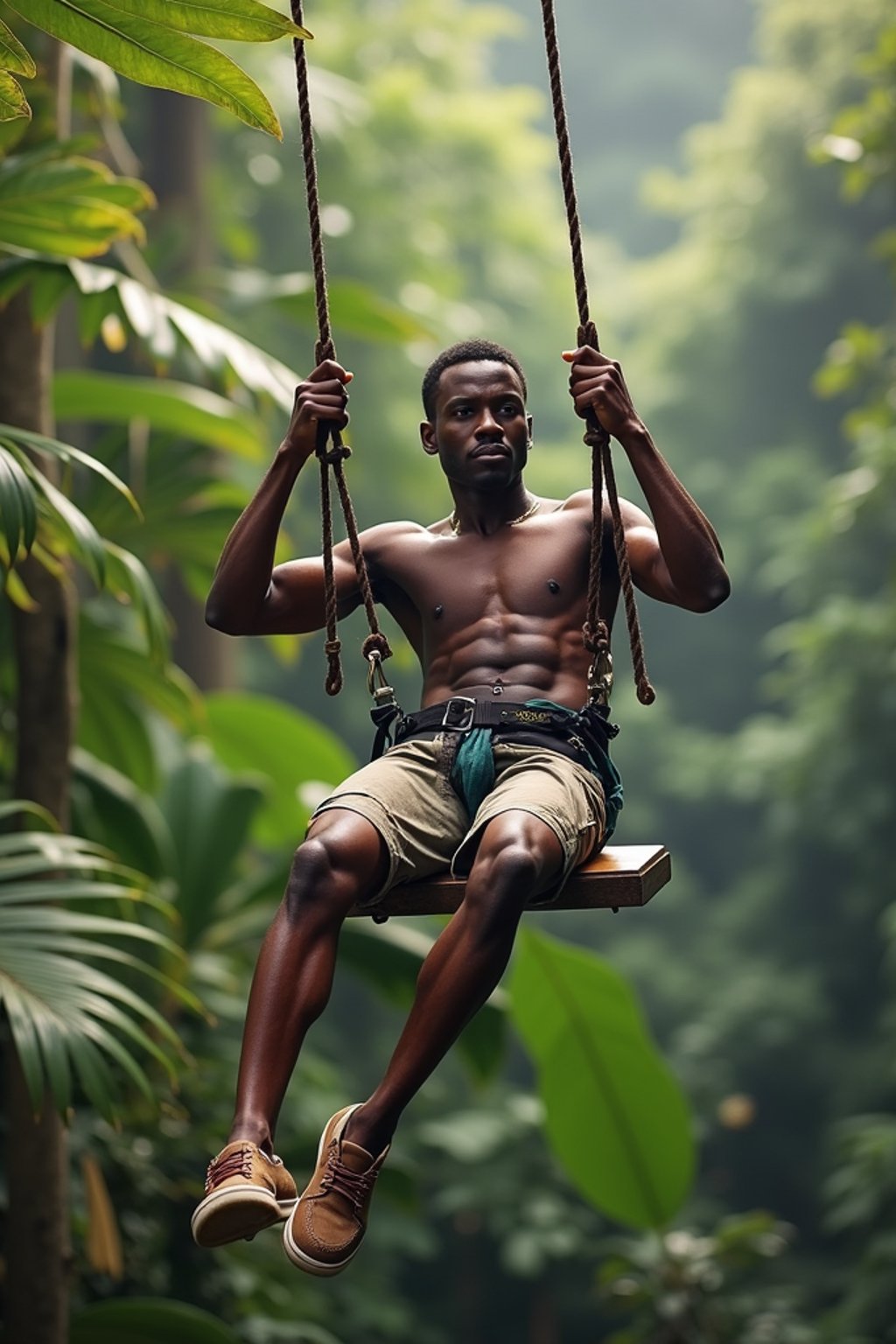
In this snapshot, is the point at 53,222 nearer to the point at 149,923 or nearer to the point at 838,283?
the point at 149,923

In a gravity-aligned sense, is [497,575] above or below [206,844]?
below

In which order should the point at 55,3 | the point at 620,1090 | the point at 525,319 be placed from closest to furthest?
the point at 55,3, the point at 620,1090, the point at 525,319

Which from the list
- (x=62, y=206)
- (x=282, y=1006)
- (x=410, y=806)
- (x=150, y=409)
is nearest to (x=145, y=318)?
(x=62, y=206)

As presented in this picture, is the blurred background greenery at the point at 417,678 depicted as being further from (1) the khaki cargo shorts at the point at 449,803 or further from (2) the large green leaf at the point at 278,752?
(1) the khaki cargo shorts at the point at 449,803

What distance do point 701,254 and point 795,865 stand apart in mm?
4480

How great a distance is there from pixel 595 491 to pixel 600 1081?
255 cm

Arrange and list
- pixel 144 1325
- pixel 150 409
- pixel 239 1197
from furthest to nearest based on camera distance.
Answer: pixel 150 409 < pixel 144 1325 < pixel 239 1197

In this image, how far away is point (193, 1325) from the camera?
3588mm

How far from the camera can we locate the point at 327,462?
2.28 metres

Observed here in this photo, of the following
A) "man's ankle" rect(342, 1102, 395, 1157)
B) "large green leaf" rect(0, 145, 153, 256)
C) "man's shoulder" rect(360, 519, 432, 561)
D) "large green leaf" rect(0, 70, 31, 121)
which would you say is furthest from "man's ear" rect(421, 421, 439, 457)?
"large green leaf" rect(0, 145, 153, 256)

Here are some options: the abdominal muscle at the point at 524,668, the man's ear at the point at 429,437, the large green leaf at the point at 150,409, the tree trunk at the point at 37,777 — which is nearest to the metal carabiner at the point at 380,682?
the abdominal muscle at the point at 524,668

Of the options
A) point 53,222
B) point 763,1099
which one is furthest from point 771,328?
point 53,222

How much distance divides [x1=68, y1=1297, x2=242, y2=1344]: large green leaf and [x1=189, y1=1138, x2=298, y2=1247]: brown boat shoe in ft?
5.98

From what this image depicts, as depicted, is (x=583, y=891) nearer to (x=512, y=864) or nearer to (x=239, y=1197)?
(x=512, y=864)
